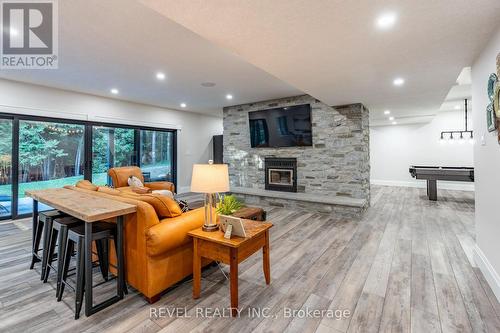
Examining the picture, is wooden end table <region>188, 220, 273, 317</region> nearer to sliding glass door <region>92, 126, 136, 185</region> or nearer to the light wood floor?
the light wood floor

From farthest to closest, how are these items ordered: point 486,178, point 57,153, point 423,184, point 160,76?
point 423,184 → point 57,153 → point 160,76 → point 486,178

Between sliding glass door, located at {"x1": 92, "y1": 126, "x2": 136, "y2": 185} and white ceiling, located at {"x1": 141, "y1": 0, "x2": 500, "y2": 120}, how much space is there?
16.2 ft

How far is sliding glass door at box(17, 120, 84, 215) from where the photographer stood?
4.75 m

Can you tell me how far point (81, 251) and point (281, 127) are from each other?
15.8 feet

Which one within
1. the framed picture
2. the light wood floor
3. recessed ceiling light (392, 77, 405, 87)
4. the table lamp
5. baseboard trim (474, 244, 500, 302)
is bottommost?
the light wood floor

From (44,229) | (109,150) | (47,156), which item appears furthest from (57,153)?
(44,229)

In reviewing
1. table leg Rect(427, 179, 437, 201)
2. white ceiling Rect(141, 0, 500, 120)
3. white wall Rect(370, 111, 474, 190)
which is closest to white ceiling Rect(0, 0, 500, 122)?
white ceiling Rect(141, 0, 500, 120)

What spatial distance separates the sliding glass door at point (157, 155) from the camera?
6.90 m

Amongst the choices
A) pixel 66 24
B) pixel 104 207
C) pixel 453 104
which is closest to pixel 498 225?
pixel 104 207

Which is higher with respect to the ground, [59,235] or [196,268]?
[59,235]

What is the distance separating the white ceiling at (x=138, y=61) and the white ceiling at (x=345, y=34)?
0.83 metres

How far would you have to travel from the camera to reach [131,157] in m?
6.61

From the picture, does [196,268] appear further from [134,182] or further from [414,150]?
[414,150]

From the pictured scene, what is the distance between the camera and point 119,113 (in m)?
6.02
